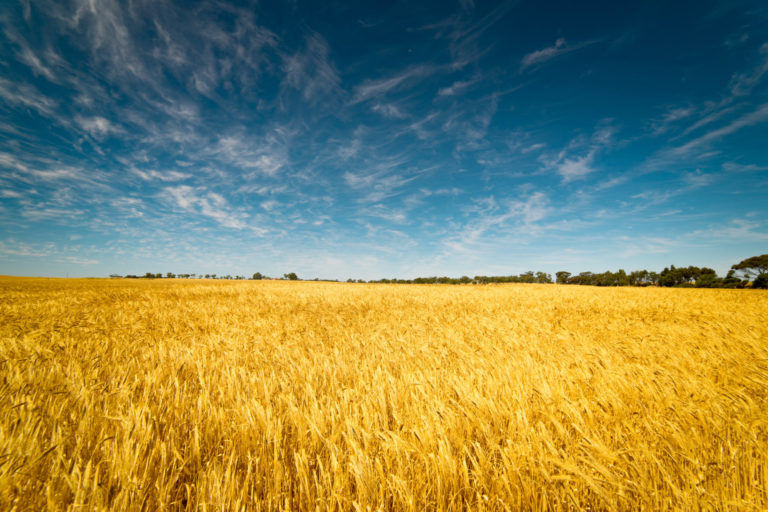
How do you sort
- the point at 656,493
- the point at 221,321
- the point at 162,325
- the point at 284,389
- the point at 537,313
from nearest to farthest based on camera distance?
the point at 656,493, the point at 284,389, the point at 162,325, the point at 221,321, the point at 537,313

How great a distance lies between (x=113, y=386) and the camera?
2.21 metres

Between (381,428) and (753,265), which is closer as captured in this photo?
(381,428)

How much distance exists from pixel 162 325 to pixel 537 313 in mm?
8379

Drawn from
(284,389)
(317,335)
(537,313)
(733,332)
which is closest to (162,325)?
(317,335)

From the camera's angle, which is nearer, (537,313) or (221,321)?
(221,321)

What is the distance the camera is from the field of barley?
45.3 inches

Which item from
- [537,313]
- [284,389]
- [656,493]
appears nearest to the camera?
[656,493]

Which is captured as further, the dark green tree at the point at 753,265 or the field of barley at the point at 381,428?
the dark green tree at the point at 753,265

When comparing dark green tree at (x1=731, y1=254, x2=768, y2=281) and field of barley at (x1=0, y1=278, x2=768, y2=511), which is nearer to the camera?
field of barley at (x1=0, y1=278, x2=768, y2=511)

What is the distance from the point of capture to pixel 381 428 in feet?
5.62

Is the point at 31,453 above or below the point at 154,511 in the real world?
above

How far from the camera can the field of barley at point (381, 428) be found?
1.15m

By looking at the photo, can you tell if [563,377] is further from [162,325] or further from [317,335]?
[162,325]

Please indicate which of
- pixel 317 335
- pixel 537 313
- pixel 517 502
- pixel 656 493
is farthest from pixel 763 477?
pixel 537 313
